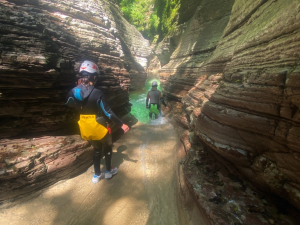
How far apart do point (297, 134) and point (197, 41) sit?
8.94 m

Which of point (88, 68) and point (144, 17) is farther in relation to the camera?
point (144, 17)

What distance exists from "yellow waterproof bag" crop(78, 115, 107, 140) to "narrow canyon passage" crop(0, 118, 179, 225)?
1.26m

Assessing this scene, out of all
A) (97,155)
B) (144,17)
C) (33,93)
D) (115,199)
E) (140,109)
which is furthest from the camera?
(144,17)

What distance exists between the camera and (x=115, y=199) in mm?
2938

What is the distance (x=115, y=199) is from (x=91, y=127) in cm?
165

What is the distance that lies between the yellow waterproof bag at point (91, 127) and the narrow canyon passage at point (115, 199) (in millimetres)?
1264

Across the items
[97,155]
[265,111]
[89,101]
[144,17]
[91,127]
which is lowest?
[97,155]

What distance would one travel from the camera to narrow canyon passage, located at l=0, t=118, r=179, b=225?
8.45 ft

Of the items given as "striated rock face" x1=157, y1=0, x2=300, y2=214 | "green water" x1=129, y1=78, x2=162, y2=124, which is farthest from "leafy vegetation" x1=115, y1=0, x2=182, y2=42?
"striated rock face" x1=157, y1=0, x2=300, y2=214

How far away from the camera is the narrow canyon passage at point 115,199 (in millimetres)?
2574

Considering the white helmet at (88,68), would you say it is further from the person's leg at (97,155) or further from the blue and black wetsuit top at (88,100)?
the person's leg at (97,155)

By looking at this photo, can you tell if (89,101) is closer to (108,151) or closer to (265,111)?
(108,151)

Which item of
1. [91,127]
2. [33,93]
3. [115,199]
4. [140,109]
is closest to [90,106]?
[91,127]

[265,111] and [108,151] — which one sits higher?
[265,111]
